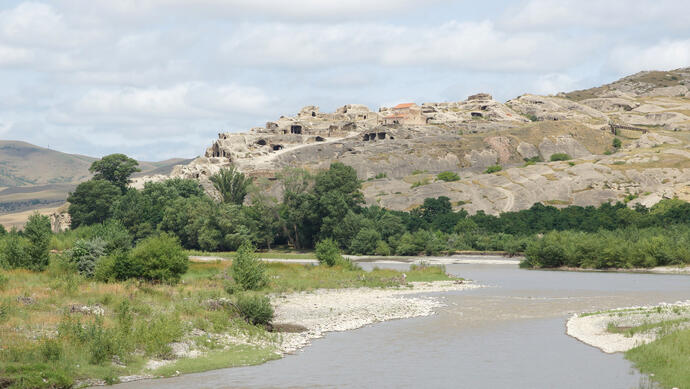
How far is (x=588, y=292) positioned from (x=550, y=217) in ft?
198

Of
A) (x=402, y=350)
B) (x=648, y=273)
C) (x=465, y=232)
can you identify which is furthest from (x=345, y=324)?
(x=465, y=232)

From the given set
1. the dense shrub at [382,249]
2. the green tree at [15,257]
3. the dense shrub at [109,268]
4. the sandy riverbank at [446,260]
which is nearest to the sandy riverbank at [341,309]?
the dense shrub at [109,268]

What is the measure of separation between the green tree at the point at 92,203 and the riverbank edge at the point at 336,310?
3414 inches

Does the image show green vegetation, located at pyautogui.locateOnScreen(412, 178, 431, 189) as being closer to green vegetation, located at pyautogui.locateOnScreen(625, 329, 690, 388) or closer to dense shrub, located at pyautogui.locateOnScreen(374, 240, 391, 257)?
dense shrub, located at pyautogui.locateOnScreen(374, 240, 391, 257)

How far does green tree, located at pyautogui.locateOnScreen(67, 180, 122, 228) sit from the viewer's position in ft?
418

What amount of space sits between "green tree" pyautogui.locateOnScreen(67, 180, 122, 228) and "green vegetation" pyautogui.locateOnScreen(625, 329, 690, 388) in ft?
371

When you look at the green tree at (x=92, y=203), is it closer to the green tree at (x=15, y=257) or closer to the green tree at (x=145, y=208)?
the green tree at (x=145, y=208)

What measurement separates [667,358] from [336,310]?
2073cm

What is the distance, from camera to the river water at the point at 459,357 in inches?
968

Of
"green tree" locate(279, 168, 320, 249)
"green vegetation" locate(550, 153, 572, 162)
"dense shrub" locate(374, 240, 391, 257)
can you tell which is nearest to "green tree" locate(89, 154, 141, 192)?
"green tree" locate(279, 168, 320, 249)

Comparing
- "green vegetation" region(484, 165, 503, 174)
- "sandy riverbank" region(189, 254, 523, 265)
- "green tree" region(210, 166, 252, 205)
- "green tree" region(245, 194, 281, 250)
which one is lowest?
"sandy riverbank" region(189, 254, 523, 265)

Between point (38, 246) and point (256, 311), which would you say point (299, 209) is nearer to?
point (38, 246)

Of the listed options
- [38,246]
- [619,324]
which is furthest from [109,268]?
[619,324]

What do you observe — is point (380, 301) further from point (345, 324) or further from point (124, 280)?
point (124, 280)
